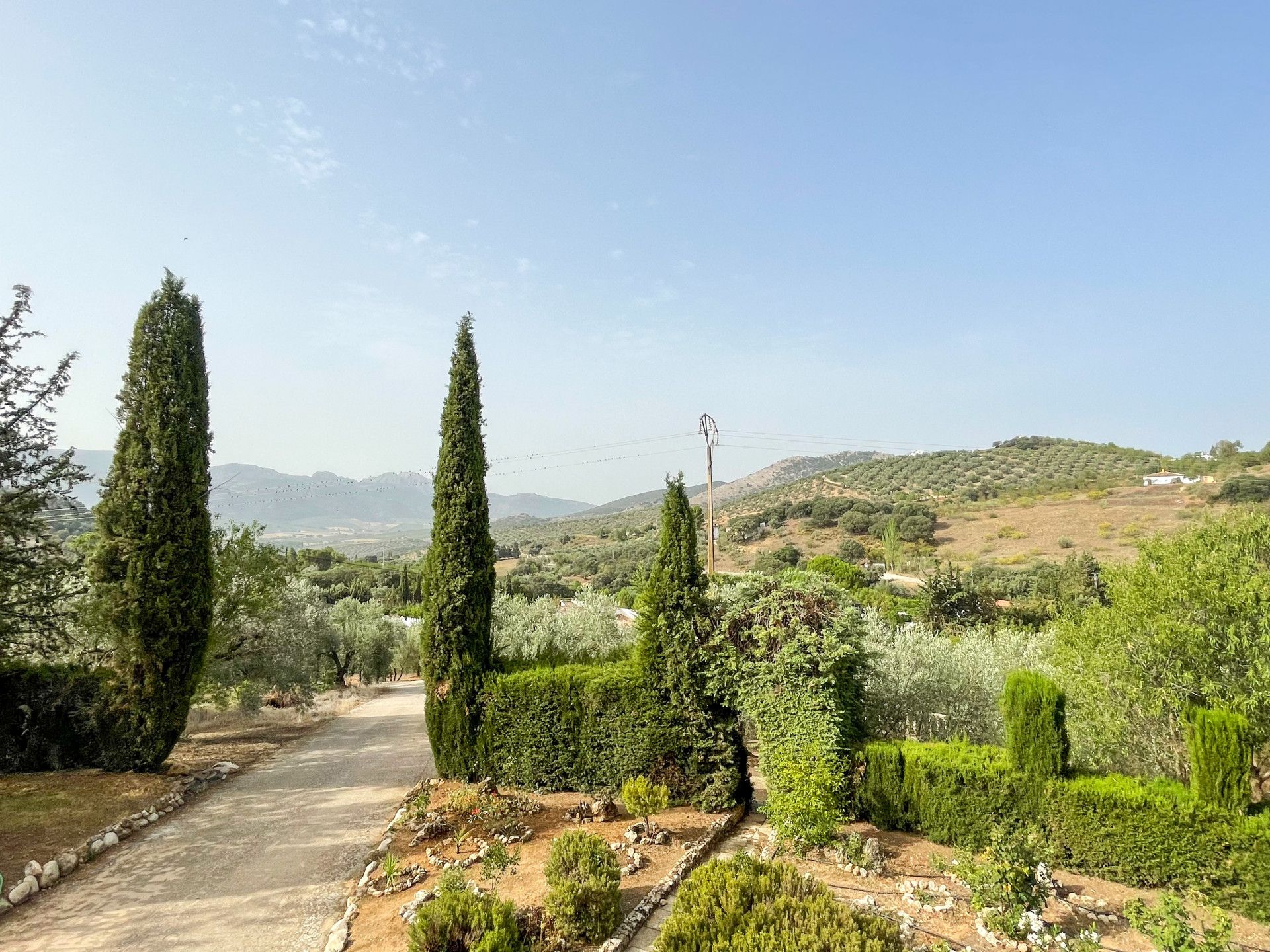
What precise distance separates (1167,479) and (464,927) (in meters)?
64.3

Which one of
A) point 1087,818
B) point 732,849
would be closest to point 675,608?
point 732,849

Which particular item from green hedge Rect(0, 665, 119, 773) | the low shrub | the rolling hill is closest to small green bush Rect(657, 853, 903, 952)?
the low shrub

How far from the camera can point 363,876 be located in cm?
691

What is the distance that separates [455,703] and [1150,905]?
9452 millimetres

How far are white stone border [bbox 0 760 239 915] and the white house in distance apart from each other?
61.6m

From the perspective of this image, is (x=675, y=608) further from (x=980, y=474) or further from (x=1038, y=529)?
(x=980, y=474)

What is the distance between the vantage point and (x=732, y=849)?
7691 mm

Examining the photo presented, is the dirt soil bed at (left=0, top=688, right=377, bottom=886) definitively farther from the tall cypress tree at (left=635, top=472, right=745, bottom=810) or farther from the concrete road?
the tall cypress tree at (left=635, top=472, right=745, bottom=810)

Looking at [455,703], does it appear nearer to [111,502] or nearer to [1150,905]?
[111,502]

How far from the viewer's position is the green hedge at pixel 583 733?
906cm

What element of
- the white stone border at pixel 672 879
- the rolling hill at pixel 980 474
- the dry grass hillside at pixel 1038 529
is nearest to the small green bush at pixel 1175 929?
the white stone border at pixel 672 879

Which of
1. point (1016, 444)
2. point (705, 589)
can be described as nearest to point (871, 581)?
point (705, 589)

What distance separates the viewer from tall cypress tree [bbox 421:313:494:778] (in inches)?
408

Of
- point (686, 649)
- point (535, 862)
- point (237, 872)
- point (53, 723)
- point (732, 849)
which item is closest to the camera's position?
point (535, 862)
